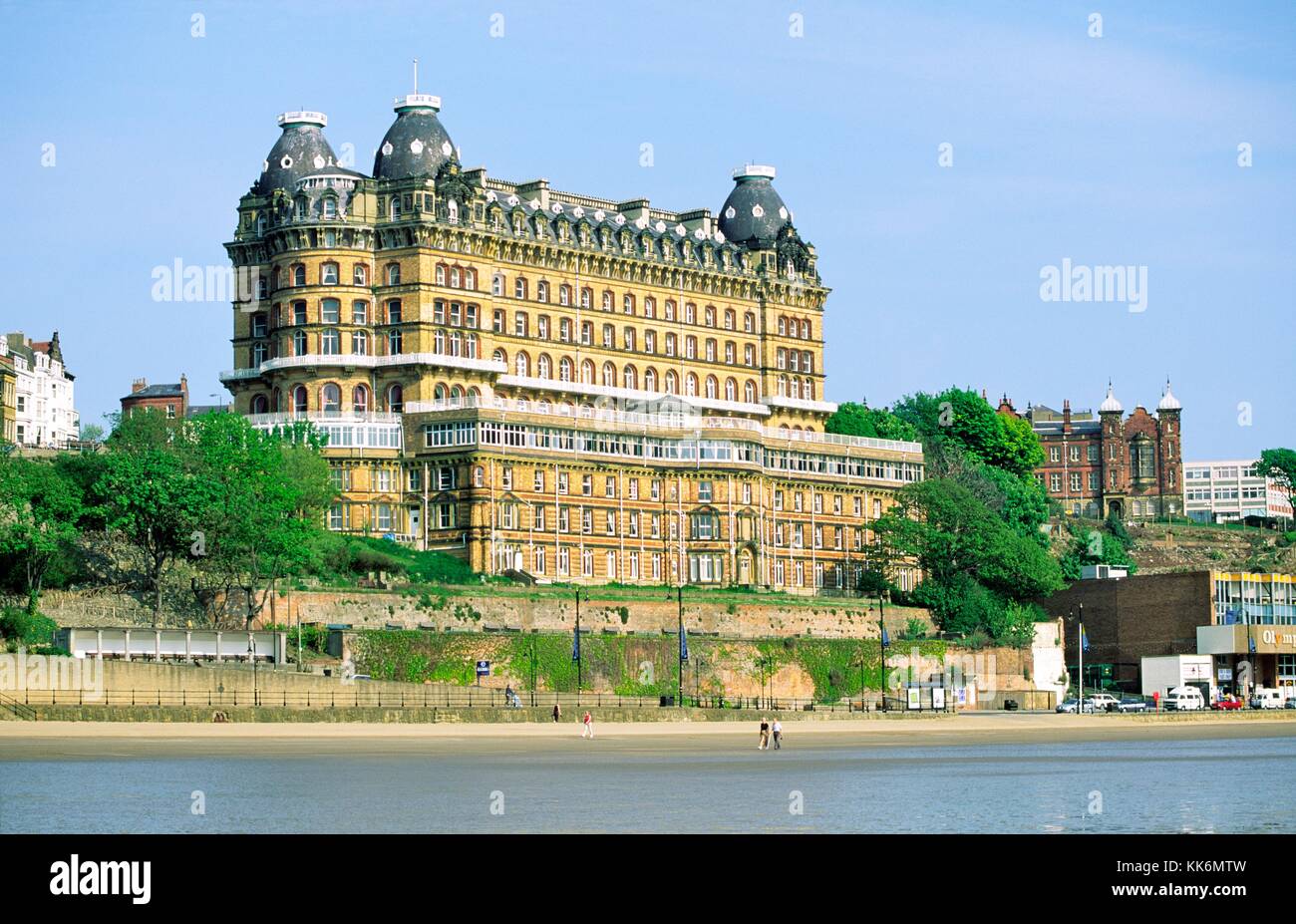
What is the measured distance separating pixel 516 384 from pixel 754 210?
103ft

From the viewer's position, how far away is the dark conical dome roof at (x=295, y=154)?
489 ft

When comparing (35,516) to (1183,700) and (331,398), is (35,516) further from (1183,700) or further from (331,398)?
(1183,700)

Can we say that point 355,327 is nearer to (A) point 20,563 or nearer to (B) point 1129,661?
(A) point 20,563

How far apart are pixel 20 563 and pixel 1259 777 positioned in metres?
61.9

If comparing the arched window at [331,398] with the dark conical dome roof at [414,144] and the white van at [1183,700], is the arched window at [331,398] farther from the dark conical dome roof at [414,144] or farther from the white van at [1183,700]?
the white van at [1183,700]

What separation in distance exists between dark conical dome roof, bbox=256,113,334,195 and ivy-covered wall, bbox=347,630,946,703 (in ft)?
150

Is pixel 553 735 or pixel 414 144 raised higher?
pixel 414 144

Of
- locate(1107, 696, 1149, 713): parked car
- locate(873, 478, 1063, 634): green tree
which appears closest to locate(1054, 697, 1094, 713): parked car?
locate(1107, 696, 1149, 713): parked car

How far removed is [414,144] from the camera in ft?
479

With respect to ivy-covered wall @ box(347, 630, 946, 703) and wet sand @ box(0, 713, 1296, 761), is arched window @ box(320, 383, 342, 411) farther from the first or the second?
wet sand @ box(0, 713, 1296, 761)

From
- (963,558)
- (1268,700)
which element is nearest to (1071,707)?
(1268,700)

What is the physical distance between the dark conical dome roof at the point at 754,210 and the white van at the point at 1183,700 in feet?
175

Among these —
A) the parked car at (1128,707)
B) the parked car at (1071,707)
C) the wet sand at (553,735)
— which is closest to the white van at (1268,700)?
the parked car at (1128,707)
